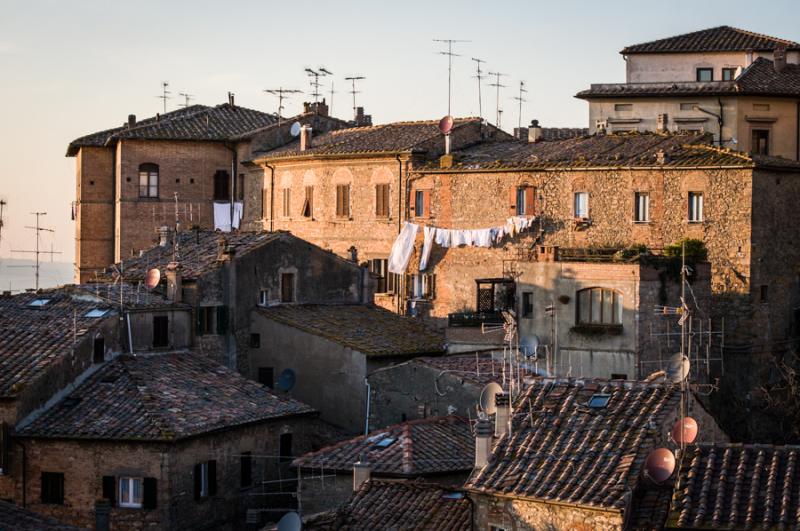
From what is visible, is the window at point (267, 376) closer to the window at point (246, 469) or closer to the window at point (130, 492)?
the window at point (246, 469)

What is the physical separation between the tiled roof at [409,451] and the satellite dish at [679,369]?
14.6 ft

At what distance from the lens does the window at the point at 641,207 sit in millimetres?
45562

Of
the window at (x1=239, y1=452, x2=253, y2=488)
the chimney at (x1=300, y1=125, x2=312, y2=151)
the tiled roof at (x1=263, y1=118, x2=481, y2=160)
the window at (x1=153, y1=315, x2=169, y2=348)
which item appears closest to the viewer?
the window at (x1=239, y1=452, x2=253, y2=488)

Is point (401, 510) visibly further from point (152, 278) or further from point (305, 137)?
point (305, 137)

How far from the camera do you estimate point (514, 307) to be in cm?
4466

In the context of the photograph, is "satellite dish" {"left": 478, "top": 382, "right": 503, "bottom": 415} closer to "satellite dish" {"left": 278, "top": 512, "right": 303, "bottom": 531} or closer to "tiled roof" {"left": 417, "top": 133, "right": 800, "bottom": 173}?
"satellite dish" {"left": 278, "top": 512, "right": 303, "bottom": 531}

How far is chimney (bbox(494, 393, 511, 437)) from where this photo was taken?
95.5ft

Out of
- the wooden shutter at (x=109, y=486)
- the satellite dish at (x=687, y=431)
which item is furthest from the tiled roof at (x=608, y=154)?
the satellite dish at (x=687, y=431)

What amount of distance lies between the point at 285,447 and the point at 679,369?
1052 cm

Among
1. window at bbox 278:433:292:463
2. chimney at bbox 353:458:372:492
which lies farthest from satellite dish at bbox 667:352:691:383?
window at bbox 278:433:292:463

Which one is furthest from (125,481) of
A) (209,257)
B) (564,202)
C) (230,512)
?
(564,202)

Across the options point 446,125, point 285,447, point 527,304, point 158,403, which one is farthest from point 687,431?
point 446,125

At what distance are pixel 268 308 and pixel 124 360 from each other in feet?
19.5

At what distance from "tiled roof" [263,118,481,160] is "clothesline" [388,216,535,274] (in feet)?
8.50
